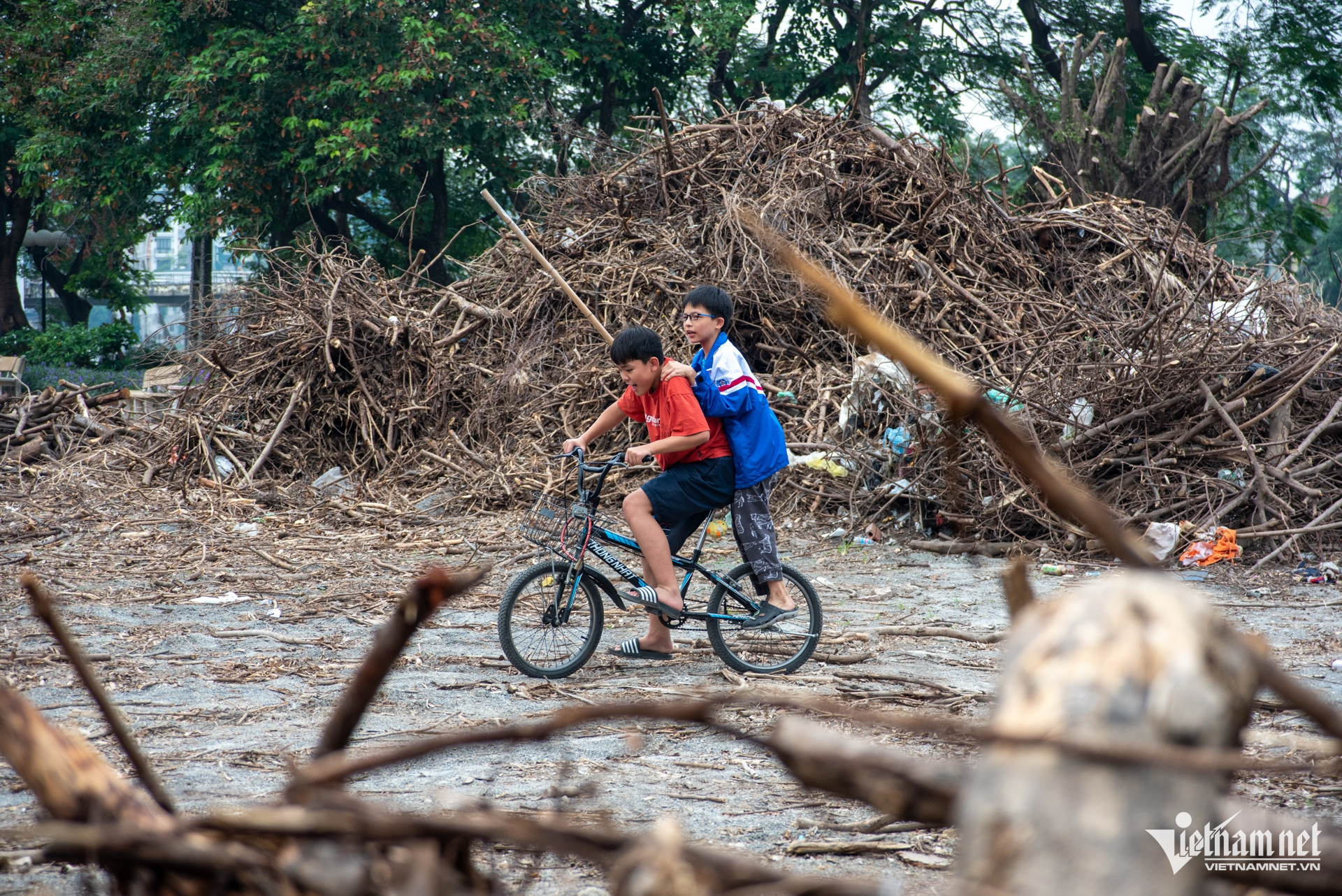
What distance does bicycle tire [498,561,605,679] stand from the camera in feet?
15.2

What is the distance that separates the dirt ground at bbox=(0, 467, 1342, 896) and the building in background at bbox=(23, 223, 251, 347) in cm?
460

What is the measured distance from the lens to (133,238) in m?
22.3

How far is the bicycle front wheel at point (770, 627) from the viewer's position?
4879 mm

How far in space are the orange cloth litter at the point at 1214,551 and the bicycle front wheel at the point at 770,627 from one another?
11.2 feet

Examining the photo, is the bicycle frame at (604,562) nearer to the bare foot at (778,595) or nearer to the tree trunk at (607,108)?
the bare foot at (778,595)

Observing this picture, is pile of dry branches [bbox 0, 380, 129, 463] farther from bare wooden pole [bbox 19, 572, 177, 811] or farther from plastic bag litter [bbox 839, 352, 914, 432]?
bare wooden pole [bbox 19, 572, 177, 811]

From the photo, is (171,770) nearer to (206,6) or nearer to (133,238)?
(206,6)

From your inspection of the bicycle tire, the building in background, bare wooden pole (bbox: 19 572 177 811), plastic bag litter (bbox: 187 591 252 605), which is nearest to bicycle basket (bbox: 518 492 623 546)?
the bicycle tire

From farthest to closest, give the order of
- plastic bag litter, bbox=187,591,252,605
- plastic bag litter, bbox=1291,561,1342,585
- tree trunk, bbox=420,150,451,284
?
1. tree trunk, bbox=420,150,451,284
2. plastic bag litter, bbox=1291,561,1342,585
3. plastic bag litter, bbox=187,591,252,605

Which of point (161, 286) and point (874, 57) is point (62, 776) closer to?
point (874, 57)

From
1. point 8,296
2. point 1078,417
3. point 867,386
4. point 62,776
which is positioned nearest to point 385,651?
point 62,776

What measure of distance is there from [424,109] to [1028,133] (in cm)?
991

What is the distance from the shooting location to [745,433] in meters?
4.85

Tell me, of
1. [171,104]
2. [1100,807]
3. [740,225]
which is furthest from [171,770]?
[171,104]
